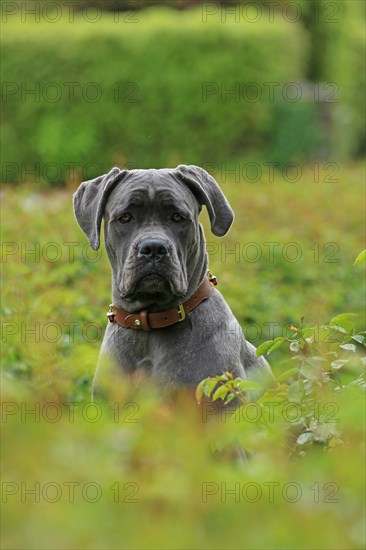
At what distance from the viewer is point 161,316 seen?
4.66 meters

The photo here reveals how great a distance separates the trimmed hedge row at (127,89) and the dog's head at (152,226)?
15094 millimetres

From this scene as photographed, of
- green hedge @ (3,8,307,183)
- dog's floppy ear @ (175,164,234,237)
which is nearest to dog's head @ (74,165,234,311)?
dog's floppy ear @ (175,164,234,237)

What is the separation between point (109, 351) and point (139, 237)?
547mm

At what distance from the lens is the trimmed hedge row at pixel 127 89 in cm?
2044

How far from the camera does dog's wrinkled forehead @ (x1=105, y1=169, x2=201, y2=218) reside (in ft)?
15.4

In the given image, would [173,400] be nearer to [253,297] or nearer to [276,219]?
[253,297]

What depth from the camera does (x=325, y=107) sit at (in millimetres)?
23422

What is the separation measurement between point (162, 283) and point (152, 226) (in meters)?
0.28

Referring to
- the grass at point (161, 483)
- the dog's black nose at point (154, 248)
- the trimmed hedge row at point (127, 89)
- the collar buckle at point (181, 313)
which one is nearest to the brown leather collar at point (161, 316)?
the collar buckle at point (181, 313)

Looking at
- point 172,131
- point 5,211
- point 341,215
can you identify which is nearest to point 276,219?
point 341,215

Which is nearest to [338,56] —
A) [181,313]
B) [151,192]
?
[151,192]

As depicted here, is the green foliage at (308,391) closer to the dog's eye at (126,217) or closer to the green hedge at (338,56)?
the dog's eye at (126,217)

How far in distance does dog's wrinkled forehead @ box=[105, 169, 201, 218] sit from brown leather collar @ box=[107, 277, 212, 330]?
396 mm

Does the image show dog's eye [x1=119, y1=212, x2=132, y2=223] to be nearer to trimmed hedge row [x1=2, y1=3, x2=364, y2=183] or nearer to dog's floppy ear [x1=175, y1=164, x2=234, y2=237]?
dog's floppy ear [x1=175, y1=164, x2=234, y2=237]
